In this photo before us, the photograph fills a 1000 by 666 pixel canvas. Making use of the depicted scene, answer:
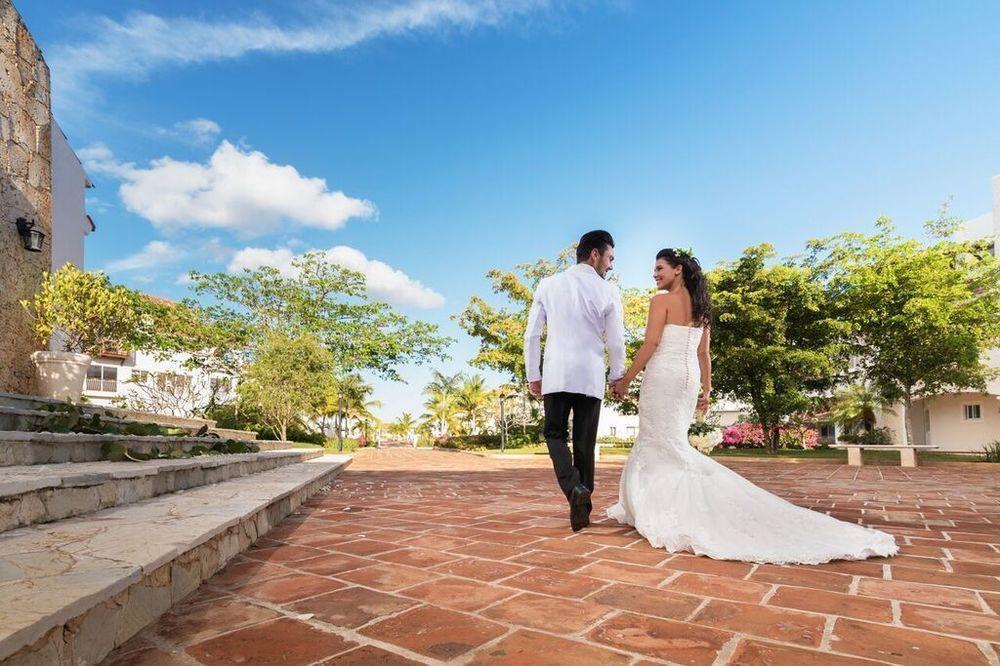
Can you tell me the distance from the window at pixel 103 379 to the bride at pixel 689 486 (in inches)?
1390

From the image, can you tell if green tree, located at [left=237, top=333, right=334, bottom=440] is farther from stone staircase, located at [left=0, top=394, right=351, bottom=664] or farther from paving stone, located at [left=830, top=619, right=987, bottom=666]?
paving stone, located at [left=830, top=619, right=987, bottom=666]

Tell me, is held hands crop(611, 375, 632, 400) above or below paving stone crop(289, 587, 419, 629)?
above

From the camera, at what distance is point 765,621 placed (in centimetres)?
188

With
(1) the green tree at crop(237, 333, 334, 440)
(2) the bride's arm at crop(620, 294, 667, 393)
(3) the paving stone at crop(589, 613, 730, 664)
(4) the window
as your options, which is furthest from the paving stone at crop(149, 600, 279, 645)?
(4) the window

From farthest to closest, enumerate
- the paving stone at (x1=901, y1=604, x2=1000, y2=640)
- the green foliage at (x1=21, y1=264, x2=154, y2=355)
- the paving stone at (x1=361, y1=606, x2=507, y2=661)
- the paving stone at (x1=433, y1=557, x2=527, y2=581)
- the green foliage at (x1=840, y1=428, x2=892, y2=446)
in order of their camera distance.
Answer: the green foliage at (x1=840, y1=428, x2=892, y2=446) → the green foliage at (x1=21, y1=264, x2=154, y2=355) → the paving stone at (x1=433, y1=557, x2=527, y2=581) → the paving stone at (x1=901, y1=604, x2=1000, y2=640) → the paving stone at (x1=361, y1=606, x2=507, y2=661)

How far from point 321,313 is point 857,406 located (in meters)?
29.5

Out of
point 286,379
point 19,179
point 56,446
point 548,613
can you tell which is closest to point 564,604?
point 548,613

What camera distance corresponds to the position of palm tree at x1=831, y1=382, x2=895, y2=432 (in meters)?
31.4

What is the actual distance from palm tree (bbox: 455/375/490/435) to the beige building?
84.6 feet

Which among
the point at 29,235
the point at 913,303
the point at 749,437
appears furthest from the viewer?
the point at 749,437

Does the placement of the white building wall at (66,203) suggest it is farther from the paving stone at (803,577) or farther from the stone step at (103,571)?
the paving stone at (803,577)

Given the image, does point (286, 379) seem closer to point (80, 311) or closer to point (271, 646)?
point (80, 311)

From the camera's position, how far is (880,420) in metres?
33.2

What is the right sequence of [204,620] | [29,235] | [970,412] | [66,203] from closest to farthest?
[204,620] < [29,235] < [66,203] < [970,412]
